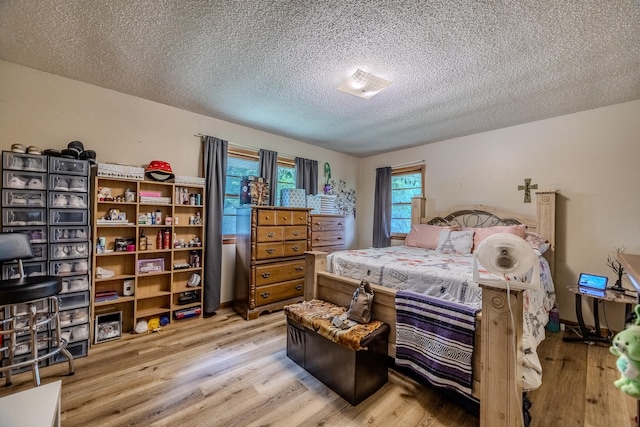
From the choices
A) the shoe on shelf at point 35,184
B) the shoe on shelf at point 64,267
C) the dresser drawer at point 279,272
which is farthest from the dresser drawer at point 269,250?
the shoe on shelf at point 35,184

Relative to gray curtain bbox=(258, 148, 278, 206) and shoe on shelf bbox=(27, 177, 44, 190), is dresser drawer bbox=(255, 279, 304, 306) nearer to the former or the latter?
gray curtain bbox=(258, 148, 278, 206)

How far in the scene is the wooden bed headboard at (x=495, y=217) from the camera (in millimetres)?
2968

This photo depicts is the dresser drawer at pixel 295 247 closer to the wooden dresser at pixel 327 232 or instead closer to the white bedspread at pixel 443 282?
the wooden dresser at pixel 327 232

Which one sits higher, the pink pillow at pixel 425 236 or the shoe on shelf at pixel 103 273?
the pink pillow at pixel 425 236

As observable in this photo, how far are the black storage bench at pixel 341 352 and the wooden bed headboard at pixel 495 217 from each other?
2463 mm

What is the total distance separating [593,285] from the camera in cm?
258

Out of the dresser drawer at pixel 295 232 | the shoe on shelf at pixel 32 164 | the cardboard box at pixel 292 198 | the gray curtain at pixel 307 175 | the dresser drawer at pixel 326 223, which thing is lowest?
the dresser drawer at pixel 295 232

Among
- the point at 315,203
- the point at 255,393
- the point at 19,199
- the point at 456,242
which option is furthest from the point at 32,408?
the point at 456,242

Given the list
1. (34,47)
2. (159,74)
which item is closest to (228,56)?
(159,74)

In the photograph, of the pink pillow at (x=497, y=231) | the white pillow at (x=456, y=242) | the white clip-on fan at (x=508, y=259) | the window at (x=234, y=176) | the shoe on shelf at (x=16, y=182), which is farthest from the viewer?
the window at (x=234, y=176)

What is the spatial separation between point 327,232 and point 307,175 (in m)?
1.03

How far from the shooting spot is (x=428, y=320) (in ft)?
5.60

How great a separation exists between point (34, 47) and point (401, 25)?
2750 millimetres

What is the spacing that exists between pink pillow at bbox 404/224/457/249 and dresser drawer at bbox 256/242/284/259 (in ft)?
5.89
